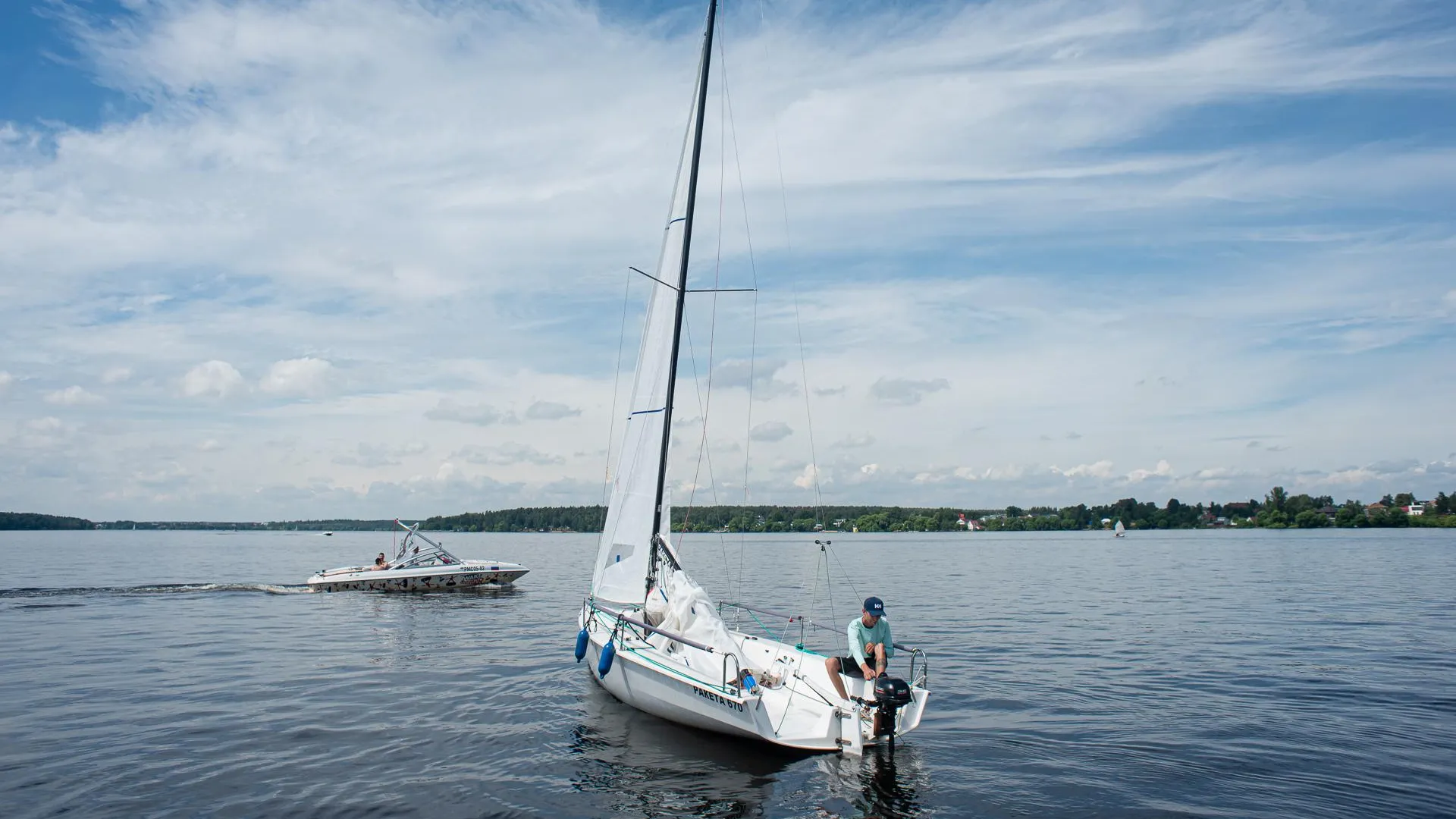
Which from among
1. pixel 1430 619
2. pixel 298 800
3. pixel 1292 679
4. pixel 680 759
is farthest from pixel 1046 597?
pixel 298 800

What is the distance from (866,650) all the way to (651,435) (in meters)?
7.15

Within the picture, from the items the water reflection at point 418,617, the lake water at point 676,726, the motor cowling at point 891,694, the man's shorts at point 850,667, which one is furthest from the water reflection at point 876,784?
the water reflection at point 418,617

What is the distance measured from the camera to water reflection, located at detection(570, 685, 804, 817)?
39.7ft

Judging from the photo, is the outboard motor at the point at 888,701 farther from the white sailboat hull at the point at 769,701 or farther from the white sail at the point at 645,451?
the white sail at the point at 645,451

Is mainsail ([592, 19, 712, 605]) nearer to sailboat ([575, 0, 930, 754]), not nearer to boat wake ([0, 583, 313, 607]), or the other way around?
sailboat ([575, 0, 930, 754])

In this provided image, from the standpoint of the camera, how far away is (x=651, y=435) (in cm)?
1897

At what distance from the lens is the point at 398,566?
42812 millimetres

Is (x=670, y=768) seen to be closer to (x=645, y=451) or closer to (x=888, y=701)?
(x=888, y=701)

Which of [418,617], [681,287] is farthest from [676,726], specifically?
[418,617]

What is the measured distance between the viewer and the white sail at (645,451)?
18.8 m

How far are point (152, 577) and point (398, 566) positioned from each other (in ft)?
77.5

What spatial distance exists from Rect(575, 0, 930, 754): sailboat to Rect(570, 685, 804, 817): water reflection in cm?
49

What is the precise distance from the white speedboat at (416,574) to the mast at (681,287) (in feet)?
83.7

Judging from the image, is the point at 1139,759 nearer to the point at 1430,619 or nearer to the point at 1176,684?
the point at 1176,684
